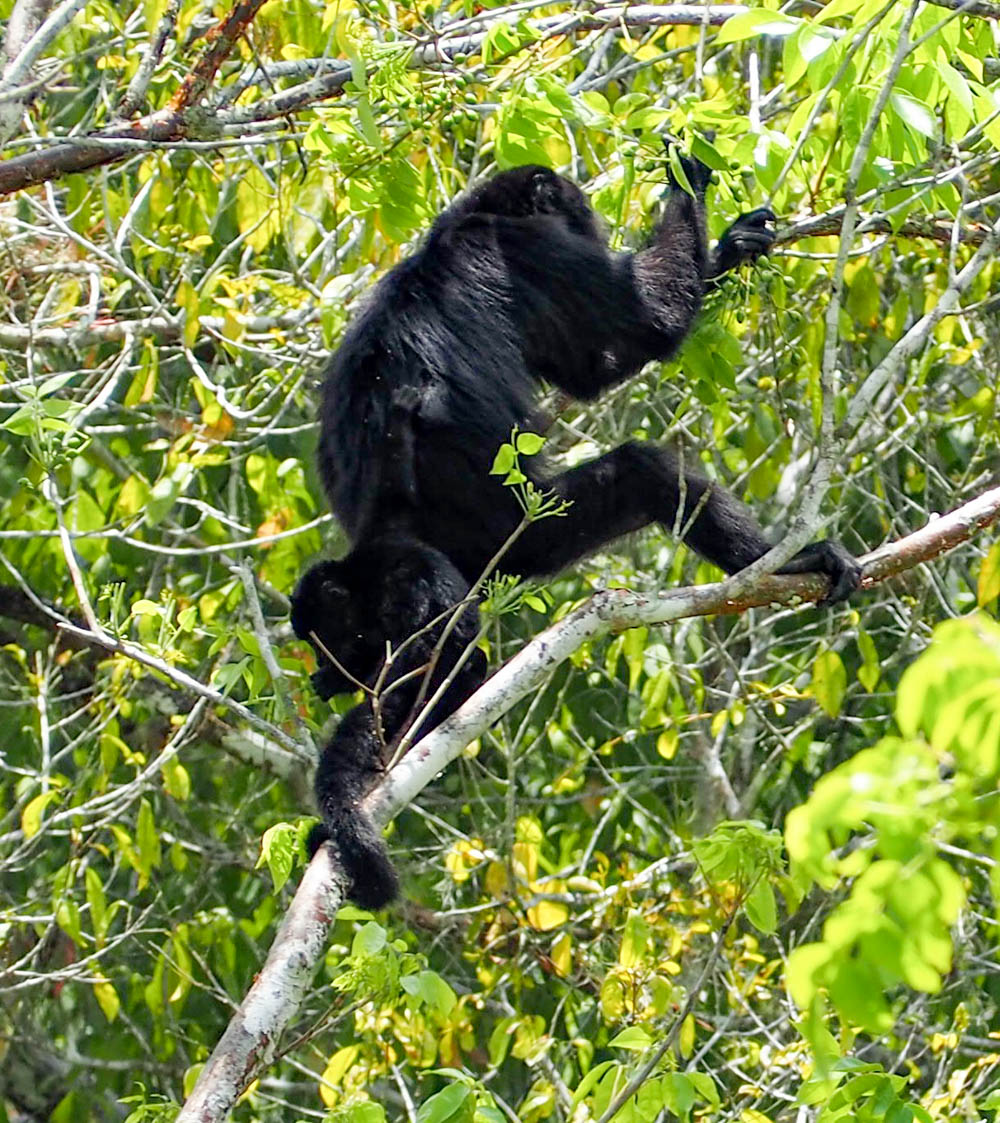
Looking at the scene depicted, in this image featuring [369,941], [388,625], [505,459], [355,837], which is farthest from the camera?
[388,625]

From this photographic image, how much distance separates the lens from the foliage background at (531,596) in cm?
363

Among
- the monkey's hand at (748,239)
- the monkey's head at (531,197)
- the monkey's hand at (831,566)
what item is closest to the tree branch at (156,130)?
the monkey's head at (531,197)

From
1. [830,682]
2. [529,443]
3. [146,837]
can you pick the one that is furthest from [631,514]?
[146,837]

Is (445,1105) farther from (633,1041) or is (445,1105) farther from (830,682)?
(830,682)

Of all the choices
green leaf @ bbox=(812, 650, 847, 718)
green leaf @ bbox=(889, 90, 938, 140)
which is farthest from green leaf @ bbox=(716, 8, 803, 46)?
green leaf @ bbox=(812, 650, 847, 718)

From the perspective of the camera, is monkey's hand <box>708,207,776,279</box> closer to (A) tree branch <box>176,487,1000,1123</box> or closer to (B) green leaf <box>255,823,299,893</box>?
(A) tree branch <box>176,487,1000,1123</box>

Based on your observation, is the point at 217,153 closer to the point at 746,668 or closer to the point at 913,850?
the point at 746,668

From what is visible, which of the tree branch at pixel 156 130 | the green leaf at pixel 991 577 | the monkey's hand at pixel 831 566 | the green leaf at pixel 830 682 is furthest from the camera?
the green leaf at pixel 830 682

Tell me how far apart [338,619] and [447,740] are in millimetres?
1132

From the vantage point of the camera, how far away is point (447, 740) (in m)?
3.26

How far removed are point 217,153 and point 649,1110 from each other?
344 centimetres

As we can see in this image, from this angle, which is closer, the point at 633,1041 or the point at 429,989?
the point at 633,1041

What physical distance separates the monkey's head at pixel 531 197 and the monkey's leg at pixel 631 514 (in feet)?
3.48

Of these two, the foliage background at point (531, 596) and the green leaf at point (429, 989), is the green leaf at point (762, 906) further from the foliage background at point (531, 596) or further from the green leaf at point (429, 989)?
the green leaf at point (429, 989)
